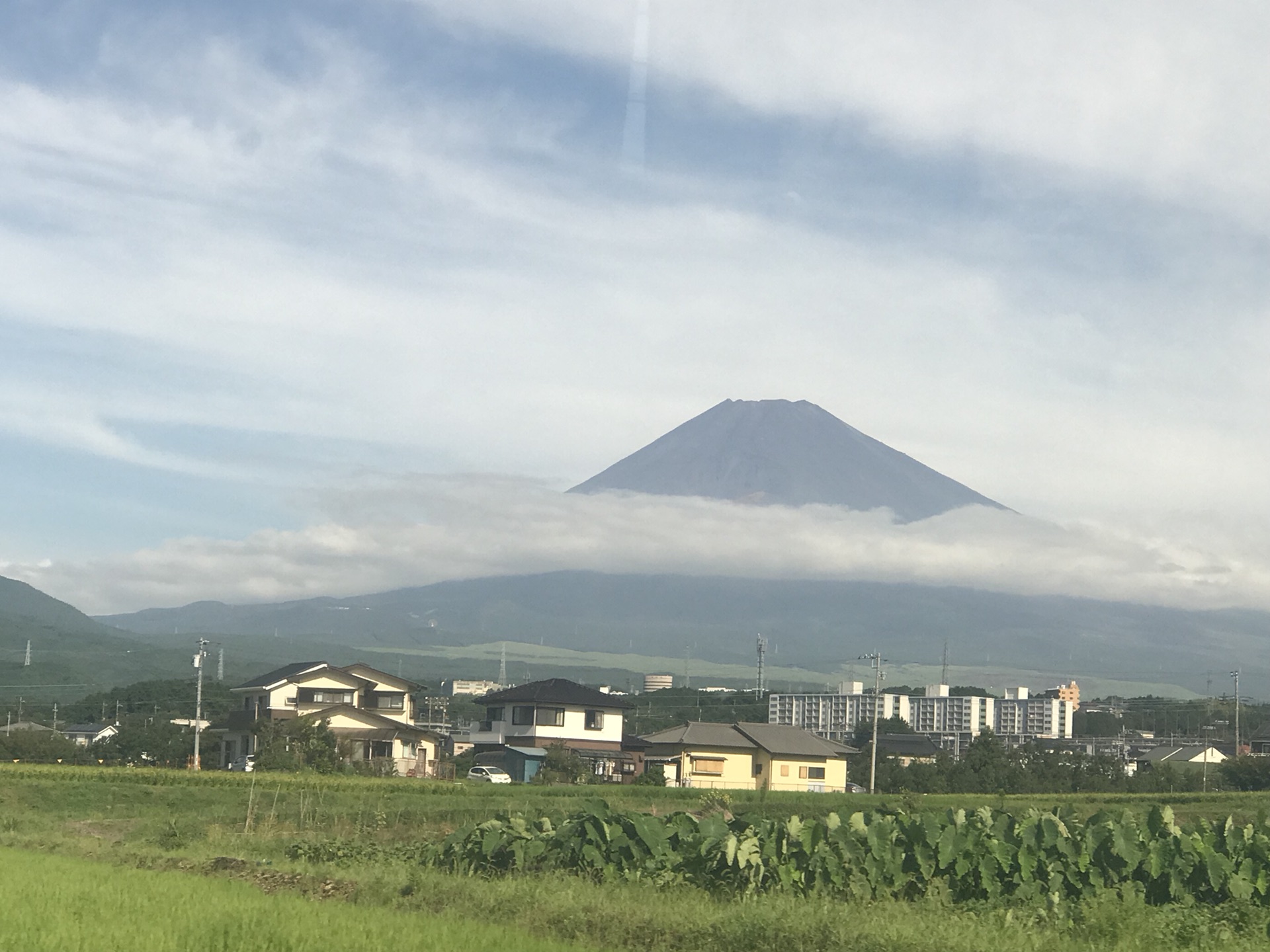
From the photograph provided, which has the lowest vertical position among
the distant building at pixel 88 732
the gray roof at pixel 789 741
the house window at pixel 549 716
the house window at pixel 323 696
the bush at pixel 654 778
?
the distant building at pixel 88 732

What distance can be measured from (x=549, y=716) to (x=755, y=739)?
9787 millimetres

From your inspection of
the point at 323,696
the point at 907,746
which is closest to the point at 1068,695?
the point at 907,746

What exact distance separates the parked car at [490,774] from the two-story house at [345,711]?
7.10 ft

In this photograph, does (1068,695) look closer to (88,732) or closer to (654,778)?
(88,732)

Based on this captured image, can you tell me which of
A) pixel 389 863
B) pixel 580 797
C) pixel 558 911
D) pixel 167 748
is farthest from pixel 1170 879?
pixel 167 748

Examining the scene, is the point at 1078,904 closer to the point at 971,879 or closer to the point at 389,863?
the point at 971,879

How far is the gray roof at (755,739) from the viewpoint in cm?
6219

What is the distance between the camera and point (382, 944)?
10797 millimetres

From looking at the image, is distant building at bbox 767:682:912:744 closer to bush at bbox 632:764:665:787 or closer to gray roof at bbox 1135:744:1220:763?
gray roof at bbox 1135:744:1220:763

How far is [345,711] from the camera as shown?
58688 mm

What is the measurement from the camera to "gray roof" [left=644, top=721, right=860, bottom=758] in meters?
62.2

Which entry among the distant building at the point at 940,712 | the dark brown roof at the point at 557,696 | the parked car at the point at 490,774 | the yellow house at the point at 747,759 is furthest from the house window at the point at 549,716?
the distant building at the point at 940,712

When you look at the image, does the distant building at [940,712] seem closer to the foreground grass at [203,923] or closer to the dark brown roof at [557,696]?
the dark brown roof at [557,696]

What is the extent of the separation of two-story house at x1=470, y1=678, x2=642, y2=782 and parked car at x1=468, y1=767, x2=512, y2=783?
9.93 ft
